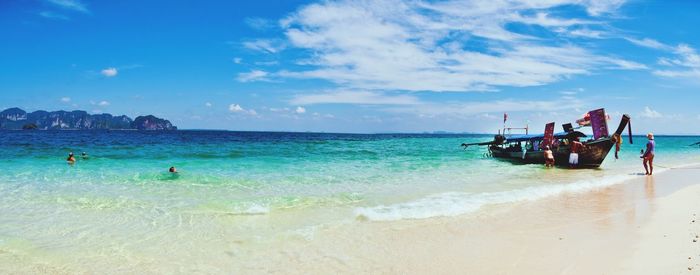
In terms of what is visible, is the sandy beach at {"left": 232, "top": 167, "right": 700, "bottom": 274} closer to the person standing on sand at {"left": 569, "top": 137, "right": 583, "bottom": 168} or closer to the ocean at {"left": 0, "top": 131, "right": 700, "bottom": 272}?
the ocean at {"left": 0, "top": 131, "right": 700, "bottom": 272}

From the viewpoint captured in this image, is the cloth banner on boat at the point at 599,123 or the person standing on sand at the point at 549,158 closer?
the cloth banner on boat at the point at 599,123

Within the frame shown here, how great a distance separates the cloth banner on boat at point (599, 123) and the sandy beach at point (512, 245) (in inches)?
566

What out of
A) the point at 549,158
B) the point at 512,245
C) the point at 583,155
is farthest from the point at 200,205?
the point at 583,155

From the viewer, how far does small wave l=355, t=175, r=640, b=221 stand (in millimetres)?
9617

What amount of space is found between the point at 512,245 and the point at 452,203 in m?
4.04

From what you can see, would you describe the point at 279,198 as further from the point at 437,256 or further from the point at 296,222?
the point at 437,256

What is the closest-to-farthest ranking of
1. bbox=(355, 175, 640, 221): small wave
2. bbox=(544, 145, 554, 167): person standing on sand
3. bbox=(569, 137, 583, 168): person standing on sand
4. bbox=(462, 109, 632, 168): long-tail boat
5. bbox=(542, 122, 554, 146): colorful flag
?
1. bbox=(355, 175, 640, 221): small wave
2. bbox=(462, 109, 632, 168): long-tail boat
3. bbox=(569, 137, 583, 168): person standing on sand
4. bbox=(544, 145, 554, 167): person standing on sand
5. bbox=(542, 122, 554, 146): colorful flag

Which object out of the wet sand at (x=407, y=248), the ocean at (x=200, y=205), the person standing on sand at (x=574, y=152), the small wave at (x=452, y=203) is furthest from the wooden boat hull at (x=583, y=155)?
the wet sand at (x=407, y=248)

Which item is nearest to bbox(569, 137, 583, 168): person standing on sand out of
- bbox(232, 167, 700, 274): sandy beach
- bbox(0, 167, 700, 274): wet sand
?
bbox(232, 167, 700, 274): sandy beach

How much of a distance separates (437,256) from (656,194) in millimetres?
10184

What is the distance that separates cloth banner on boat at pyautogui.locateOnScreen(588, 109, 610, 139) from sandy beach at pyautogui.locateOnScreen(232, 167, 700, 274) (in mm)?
14368

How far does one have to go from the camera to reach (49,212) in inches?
384

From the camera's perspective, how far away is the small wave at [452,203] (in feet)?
31.6

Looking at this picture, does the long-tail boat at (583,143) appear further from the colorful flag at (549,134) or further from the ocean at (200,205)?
the ocean at (200,205)
